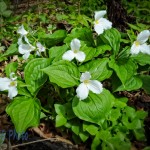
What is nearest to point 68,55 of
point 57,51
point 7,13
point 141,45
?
point 57,51

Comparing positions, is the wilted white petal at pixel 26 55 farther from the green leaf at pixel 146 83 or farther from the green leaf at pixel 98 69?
the green leaf at pixel 146 83

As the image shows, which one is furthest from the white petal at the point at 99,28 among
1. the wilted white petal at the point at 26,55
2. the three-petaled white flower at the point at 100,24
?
the wilted white petal at the point at 26,55

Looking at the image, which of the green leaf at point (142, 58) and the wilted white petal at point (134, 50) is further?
the green leaf at point (142, 58)

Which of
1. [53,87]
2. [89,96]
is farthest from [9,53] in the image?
[89,96]

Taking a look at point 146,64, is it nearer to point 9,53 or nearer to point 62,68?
point 62,68

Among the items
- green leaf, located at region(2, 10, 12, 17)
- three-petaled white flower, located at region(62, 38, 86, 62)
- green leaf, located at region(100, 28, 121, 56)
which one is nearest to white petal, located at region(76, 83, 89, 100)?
three-petaled white flower, located at region(62, 38, 86, 62)

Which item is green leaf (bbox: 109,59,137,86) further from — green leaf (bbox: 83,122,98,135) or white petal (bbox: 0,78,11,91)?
white petal (bbox: 0,78,11,91)
